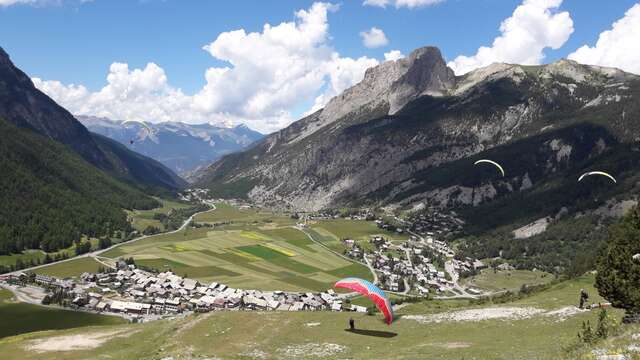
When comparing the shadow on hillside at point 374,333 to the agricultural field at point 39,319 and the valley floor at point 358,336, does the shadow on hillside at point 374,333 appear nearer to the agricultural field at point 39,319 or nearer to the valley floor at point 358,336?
the valley floor at point 358,336

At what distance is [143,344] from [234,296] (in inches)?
3457

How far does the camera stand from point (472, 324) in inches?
2165

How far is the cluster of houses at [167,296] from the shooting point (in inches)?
5723

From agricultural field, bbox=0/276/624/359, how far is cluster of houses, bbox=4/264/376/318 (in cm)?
6186

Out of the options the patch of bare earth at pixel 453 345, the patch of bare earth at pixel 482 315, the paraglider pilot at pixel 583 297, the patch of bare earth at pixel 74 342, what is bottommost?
the patch of bare earth at pixel 74 342

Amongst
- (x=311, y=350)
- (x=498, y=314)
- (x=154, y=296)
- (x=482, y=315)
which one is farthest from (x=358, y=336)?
(x=154, y=296)

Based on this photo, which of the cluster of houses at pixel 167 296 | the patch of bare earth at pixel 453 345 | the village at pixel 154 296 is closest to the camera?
the patch of bare earth at pixel 453 345

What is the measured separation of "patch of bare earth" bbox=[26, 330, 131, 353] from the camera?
7212cm

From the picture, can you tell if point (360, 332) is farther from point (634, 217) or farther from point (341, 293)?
point (341, 293)

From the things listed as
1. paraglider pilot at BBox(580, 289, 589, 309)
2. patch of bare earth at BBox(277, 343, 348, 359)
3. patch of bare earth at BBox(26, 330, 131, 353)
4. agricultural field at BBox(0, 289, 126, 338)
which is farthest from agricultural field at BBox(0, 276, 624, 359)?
agricultural field at BBox(0, 289, 126, 338)

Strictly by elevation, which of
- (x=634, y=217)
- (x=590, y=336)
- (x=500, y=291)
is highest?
(x=634, y=217)

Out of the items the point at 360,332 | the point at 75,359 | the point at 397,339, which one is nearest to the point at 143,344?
the point at 75,359

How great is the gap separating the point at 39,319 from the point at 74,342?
69.0m

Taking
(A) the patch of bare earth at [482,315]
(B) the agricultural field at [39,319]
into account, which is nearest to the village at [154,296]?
(B) the agricultural field at [39,319]
